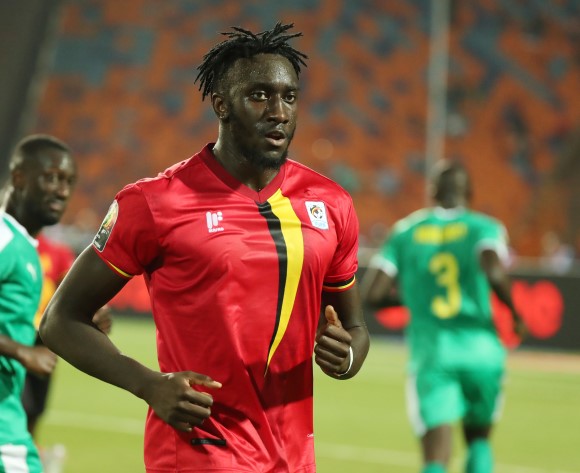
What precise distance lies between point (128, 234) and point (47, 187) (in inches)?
85.4

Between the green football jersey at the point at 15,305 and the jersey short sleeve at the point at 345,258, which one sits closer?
the jersey short sleeve at the point at 345,258

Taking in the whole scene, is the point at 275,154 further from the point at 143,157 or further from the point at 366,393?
the point at 143,157

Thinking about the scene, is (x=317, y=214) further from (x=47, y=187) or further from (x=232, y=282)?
(x=47, y=187)

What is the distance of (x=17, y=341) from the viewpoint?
4.82 meters

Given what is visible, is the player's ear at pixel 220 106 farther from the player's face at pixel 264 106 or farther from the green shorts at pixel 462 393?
the green shorts at pixel 462 393

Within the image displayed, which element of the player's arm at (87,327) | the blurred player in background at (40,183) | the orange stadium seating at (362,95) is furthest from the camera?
the orange stadium seating at (362,95)

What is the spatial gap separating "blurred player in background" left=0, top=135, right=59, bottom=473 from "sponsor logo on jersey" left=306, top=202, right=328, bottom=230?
1.65m

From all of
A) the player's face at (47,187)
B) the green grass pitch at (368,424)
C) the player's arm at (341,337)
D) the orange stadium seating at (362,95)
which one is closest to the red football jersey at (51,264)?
the player's face at (47,187)

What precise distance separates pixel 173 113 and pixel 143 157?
1.42 meters

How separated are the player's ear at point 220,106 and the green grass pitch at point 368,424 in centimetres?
587

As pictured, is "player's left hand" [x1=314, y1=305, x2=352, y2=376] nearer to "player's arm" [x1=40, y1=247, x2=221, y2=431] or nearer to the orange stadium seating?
"player's arm" [x1=40, y1=247, x2=221, y2=431]

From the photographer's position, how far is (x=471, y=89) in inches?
1080

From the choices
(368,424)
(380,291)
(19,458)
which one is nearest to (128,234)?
(19,458)

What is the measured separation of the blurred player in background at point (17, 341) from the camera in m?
4.63
